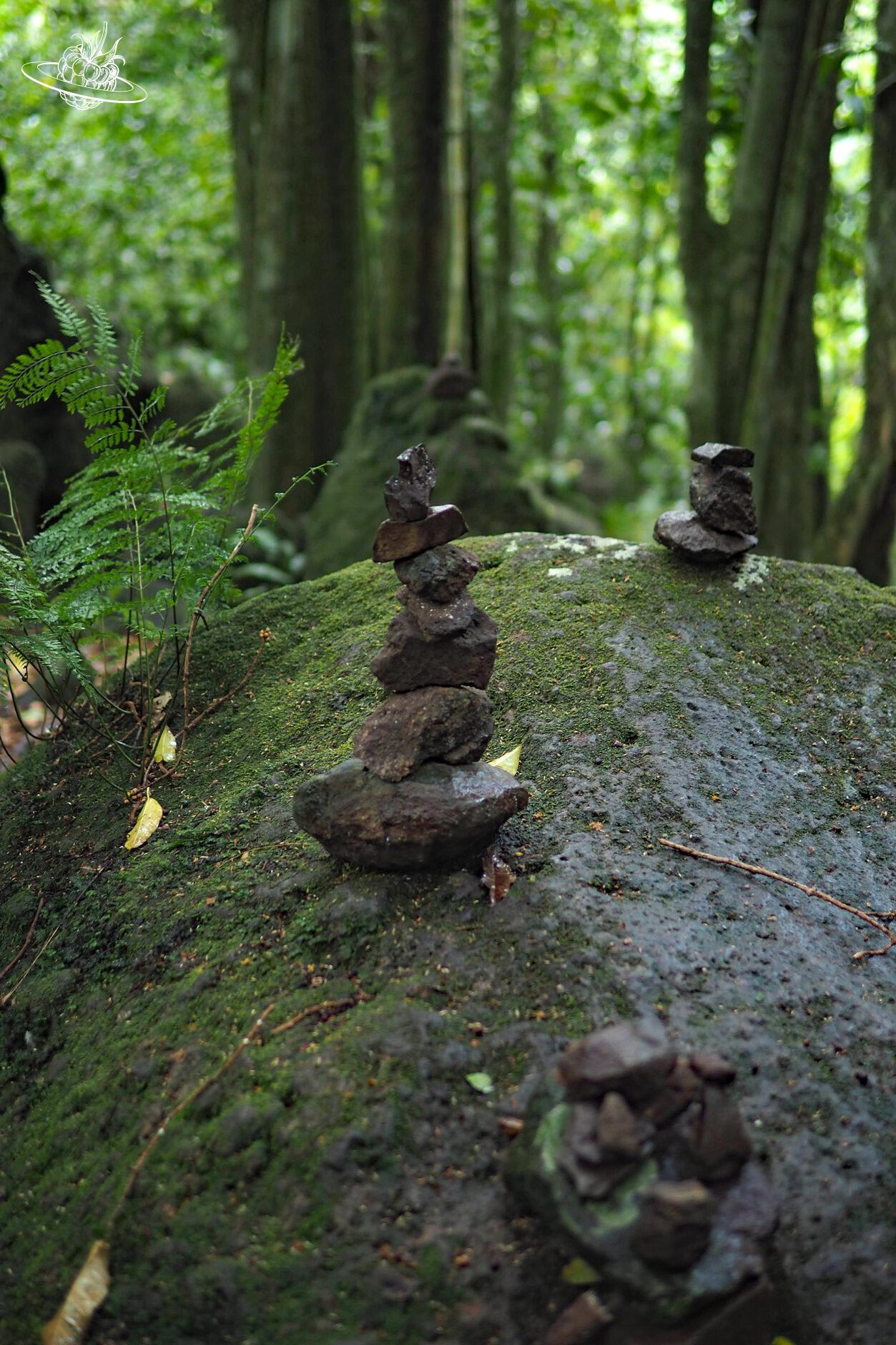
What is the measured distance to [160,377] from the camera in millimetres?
8609

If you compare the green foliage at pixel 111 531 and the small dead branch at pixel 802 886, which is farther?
the green foliage at pixel 111 531

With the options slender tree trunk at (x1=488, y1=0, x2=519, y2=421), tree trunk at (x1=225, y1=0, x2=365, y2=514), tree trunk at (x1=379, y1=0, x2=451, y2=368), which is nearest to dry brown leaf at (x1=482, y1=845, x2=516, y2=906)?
tree trunk at (x1=225, y1=0, x2=365, y2=514)

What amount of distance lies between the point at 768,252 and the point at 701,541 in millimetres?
4314

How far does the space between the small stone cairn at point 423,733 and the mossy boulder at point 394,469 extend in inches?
157

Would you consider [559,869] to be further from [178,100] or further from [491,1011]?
[178,100]

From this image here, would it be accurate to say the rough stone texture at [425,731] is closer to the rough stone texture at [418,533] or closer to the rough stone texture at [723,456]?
the rough stone texture at [418,533]

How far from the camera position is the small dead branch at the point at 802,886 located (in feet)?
7.34

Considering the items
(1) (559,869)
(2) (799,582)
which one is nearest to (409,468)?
(1) (559,869)

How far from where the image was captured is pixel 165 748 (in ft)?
10.0

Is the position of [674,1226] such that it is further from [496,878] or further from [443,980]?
[496,878]

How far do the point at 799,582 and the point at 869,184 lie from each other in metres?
3.62

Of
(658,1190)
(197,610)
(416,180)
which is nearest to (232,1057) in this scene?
(658,1190)

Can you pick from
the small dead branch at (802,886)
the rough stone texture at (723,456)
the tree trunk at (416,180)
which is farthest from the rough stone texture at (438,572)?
the tree trunk at (416,180)

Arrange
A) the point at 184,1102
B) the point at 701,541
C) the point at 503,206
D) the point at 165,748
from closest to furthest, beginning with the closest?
the point at 184,1102
the point at 165,748
the point at 701,541
the point at 503,206
